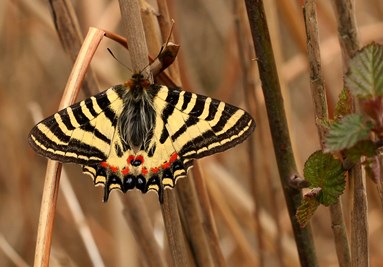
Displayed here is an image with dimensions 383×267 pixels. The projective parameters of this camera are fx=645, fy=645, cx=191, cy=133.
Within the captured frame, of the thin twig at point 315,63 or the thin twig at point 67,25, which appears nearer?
the thin twig at point 315,63

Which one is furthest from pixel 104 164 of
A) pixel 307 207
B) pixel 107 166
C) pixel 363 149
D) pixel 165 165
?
pixel 363 149

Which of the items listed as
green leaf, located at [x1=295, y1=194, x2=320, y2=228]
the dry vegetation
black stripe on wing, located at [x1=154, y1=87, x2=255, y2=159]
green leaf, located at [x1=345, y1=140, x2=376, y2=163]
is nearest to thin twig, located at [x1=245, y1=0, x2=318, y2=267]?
black stripe on wing, located at [x1=154, y1=87, x2=255, y2=159]

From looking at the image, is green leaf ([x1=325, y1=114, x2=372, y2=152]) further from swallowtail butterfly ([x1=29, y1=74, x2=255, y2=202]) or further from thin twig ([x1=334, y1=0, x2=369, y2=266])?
swallowtail butterfly ([x1=29, y1=74, x2=255, y2=202])

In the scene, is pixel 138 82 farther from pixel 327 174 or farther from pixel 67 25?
pixel 327 174

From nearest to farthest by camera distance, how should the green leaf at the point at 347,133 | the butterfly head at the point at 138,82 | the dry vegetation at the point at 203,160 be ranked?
1. the green leaf at the point at 347,133
2. the butterfly head at the point at 138,82
3. the dry vegetation at the point at 203,160

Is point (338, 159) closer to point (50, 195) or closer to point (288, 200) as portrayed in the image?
point (288, 200)

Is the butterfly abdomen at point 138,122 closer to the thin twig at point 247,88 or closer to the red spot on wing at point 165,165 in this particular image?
the red spot on wing at point 165,165

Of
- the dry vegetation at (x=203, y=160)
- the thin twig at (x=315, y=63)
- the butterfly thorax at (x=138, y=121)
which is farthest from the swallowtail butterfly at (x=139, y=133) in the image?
the dry vegetation at (x=203, y=160)
